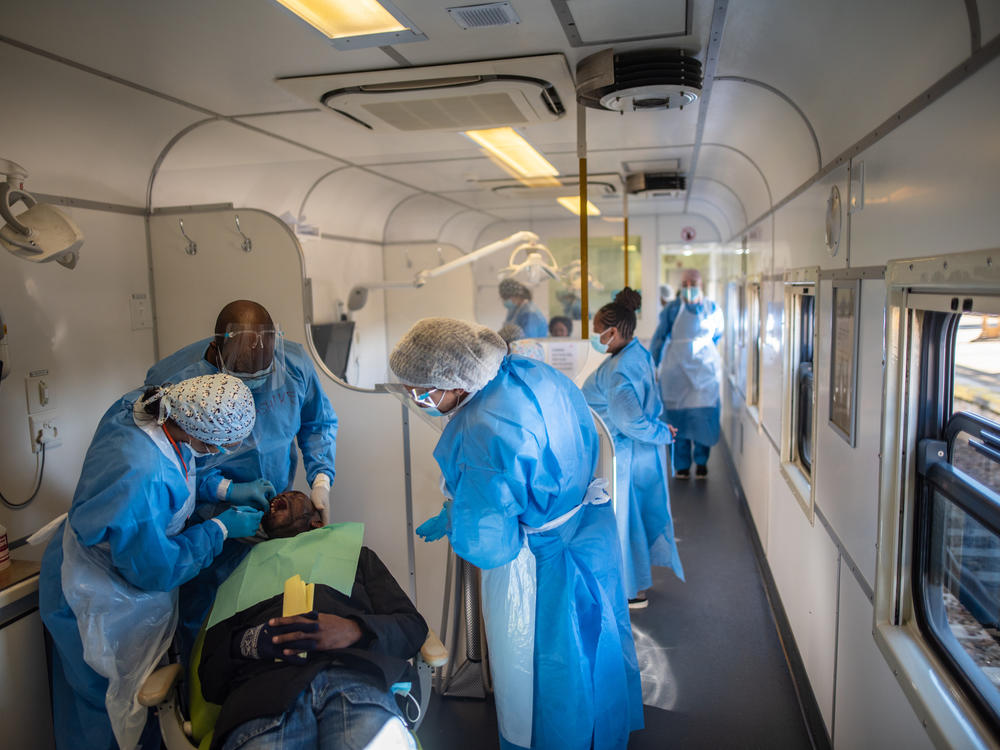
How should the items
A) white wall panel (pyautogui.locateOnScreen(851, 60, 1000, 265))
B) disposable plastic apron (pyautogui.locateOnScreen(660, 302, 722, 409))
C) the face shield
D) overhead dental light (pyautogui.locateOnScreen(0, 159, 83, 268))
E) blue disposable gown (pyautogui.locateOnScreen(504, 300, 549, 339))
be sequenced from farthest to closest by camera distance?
1. blue disposable gown (pyautogui.locateOnScreen(504, 300, 549, 339))
2. disposable plastic apron (pyautogui.locateOnScreen(660, 302, 722, 409))
3. the face shield
4. overhead dental light (pyautogui.locateOnScreen(0, 159, 83, 268))
5. white wall panel (pyautogui.locateOnScreen(851, 60, 1000, 265))

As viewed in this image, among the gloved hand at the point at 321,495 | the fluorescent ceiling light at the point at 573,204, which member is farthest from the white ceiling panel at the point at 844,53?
the fluorescent ceiling light at the point at 573,204

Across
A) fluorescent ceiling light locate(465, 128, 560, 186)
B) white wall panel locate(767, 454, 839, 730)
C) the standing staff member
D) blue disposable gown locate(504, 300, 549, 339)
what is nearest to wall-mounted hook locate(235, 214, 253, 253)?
the standing staff member

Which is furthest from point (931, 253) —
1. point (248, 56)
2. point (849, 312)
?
point (248, 56)

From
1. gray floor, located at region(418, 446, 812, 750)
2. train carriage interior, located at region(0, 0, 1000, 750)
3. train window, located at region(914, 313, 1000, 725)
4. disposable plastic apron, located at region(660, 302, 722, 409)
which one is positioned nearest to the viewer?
train window, located at region(914, 313, 1000, 725)

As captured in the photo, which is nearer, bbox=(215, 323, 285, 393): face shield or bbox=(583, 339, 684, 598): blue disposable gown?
bbox=(215, 323, 285, 393): face shield

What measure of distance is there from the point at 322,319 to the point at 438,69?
12.3 ft

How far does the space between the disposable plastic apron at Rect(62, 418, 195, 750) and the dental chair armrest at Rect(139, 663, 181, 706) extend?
0.12 metres

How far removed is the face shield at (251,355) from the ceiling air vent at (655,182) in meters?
4.11

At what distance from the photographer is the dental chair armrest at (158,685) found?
1963mm

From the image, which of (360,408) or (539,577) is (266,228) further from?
(539,577)

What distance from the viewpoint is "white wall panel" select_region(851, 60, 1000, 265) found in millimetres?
1315

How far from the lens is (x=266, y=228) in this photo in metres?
3.15

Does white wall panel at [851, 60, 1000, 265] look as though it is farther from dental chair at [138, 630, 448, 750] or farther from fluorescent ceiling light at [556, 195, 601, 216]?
fluorescent ceiling light at [556, 195, 601, 216]

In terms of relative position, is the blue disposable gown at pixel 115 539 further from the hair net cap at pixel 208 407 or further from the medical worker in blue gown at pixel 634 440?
the medical worker in blue gown at pixel 634 440
